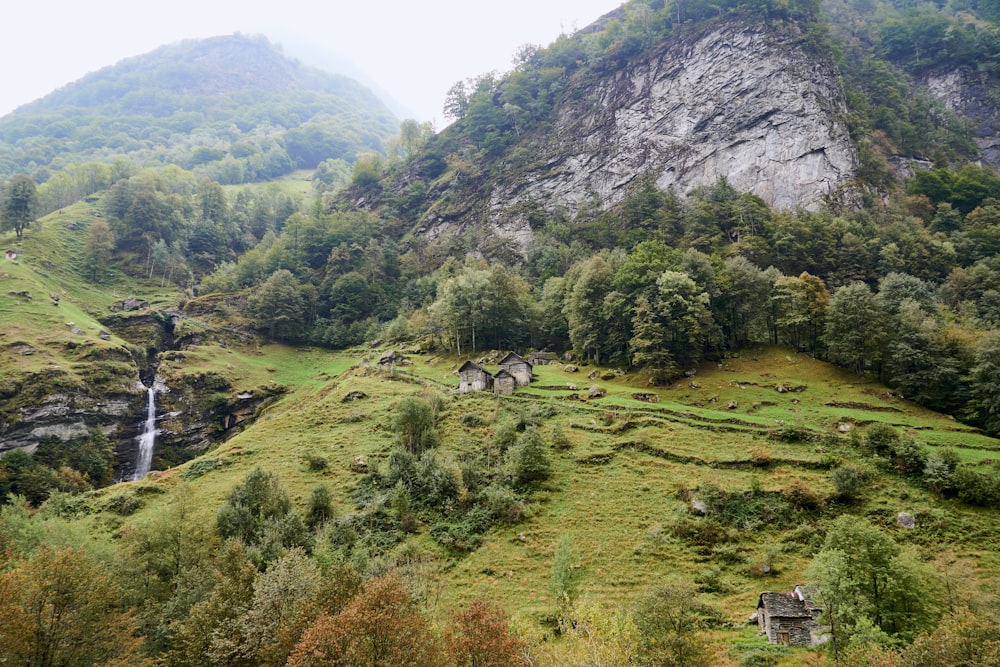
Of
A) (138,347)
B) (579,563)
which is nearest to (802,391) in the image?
(579,563)

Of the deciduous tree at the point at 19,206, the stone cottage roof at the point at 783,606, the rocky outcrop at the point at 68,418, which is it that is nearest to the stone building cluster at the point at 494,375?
the stone cottage roof at the point at 783,606

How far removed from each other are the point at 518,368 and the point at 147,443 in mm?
44188

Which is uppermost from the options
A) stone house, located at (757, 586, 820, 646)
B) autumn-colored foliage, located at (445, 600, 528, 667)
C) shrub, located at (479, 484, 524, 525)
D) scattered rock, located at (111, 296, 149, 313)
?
scattered rock, located at (111, 296, 149, 313)

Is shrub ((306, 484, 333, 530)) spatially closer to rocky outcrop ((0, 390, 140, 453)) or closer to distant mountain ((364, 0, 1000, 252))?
rocky outcrop ((0, 390, 140, 453))

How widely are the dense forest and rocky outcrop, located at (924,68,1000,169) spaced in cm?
212

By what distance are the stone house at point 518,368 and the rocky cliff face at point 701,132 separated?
5102 cm

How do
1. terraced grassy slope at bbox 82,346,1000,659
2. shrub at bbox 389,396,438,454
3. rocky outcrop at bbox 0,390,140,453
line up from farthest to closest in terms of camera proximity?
rocky outcrop at bbox 0,390,140,453 < shrub at bbox 389,396,438,454 < terraced grassy slope at bbox 82,346,1000,659

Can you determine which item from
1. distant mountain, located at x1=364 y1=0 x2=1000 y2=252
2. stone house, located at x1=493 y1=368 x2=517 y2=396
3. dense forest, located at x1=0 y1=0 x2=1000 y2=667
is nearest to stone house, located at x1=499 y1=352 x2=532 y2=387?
stone house, located at x1=493 y1=368 x2=517 y2=396

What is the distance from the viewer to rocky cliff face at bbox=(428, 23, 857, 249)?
3236 inches

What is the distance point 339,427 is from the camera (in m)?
47.5

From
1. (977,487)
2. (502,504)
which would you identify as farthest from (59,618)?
(977,487)

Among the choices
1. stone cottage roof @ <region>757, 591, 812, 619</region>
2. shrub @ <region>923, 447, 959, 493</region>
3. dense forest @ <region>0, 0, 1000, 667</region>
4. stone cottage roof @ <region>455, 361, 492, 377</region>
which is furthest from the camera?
stone cottage roof @ <region>455, 361, 492, 377</region>

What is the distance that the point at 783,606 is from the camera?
2084cm

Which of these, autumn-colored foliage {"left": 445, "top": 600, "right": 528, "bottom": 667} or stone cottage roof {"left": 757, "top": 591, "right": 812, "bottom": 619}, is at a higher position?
autumn-colored foliage {"left": 445, "top": 600, "right": 528, "bottom": 667}
